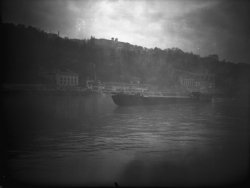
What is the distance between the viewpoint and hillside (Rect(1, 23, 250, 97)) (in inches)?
403

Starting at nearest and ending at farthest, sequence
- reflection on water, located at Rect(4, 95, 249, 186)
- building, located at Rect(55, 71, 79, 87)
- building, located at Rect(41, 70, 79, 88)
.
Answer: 1. reflection on water, located at Rect(4, 95, 249, 186)
2. building, located at Rect(41, 70, 79, 88)
3. building, located at Rect(55, 71, 79, 87)

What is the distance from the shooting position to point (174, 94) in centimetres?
2345

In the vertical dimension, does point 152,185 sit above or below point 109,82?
below

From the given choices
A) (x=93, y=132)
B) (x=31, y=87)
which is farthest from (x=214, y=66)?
(x=31, y=87)

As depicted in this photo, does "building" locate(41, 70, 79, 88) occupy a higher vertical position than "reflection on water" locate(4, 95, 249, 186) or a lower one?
higher

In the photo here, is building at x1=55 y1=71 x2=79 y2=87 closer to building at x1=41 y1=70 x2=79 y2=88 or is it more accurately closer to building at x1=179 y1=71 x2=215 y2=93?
building at x1=41 y1=70 x2=79 y2=88

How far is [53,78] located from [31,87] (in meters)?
4.63

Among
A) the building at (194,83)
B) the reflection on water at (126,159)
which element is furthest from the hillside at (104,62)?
the reflection on water at (126,159)

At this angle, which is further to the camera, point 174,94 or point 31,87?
point 31,87

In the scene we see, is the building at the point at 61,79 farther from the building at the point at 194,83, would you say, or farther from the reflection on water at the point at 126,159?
the reflection on water at the point at 126,159

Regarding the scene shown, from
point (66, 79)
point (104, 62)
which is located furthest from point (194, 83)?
point (66, 79)

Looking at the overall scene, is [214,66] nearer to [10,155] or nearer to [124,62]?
[124,62]

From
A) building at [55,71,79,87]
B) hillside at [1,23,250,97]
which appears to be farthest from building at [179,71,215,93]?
building at [55,71,79,87]

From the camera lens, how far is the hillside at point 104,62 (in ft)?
33.6
